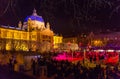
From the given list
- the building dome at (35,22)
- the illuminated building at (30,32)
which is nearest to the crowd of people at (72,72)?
the illuminated building at (30,32)

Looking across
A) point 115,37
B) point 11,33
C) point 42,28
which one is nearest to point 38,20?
point 42,28

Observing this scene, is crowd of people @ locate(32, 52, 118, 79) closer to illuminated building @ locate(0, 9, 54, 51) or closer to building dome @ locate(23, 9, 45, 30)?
illuminated building @ locate(0, 9, 54, 51)

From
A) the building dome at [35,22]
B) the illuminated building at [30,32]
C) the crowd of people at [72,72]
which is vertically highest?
the building dome at [35,22]

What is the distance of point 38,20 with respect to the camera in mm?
77938

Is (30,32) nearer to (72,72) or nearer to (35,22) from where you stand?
(35,22)

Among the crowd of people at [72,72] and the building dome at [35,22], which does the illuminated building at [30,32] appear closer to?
the building dome at [35,22]

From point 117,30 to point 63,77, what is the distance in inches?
2413


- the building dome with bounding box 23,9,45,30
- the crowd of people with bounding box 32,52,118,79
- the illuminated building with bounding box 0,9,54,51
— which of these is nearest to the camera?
the crowd of people with bounding box 32,52,118,79

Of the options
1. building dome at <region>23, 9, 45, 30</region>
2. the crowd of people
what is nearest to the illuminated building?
building dome at <region>23, 9, 45, 30</region>

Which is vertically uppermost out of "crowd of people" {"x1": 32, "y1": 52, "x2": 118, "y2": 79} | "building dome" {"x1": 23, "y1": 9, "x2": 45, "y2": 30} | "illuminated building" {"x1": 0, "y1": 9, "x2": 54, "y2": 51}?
"building dome" {"x1": 23, "y1": 9, "x2": 45, "y2": 30}

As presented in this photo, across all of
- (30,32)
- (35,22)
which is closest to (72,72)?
(30,32)

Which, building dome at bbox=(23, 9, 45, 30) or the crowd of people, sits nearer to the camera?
the crowd of people

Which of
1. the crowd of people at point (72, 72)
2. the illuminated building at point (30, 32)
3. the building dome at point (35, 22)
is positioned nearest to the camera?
the crowd of people at point (72, 72)

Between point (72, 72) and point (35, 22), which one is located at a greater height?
point (35, 22)
